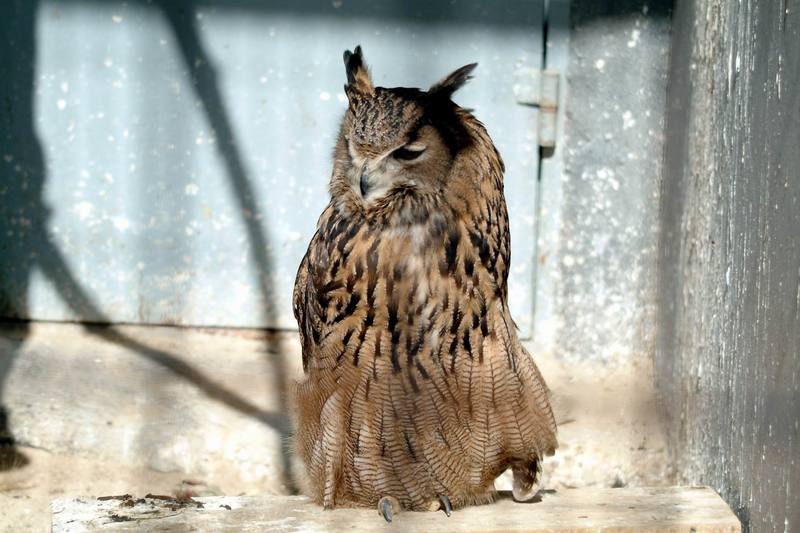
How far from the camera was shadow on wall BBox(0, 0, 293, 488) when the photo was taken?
4.05m

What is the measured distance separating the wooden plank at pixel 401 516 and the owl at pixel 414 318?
70mm

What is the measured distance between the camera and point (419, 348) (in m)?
2.45

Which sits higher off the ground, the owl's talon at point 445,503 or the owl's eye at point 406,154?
the owl's eye at point 406,154

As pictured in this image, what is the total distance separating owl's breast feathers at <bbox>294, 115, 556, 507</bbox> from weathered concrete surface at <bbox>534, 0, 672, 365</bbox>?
5.19 ft

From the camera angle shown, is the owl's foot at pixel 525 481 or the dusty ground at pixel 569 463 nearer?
the owl's foot at pixel 525 481

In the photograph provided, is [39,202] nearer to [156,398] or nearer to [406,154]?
[156,398]

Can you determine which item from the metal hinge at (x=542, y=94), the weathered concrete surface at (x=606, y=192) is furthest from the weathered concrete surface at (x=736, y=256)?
the metal hinge at (x=542, y=94)

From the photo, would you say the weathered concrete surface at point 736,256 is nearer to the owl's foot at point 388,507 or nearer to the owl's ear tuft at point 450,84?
the owl's ear tuft at point 450,84

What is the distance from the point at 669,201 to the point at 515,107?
674mm

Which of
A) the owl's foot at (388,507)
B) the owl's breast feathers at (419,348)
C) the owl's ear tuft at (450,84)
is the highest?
the owl's ear tuft at (450,84)

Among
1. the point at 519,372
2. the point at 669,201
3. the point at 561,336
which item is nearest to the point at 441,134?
the point at 519,372

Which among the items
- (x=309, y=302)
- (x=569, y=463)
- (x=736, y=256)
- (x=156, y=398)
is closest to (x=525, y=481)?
(x=309, y=302)

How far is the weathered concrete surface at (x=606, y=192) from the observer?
3.95m

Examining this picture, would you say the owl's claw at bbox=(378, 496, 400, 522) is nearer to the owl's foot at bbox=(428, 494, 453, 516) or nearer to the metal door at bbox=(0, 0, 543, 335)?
the owl's foot at bbox=(428, 494, 453, 516)
